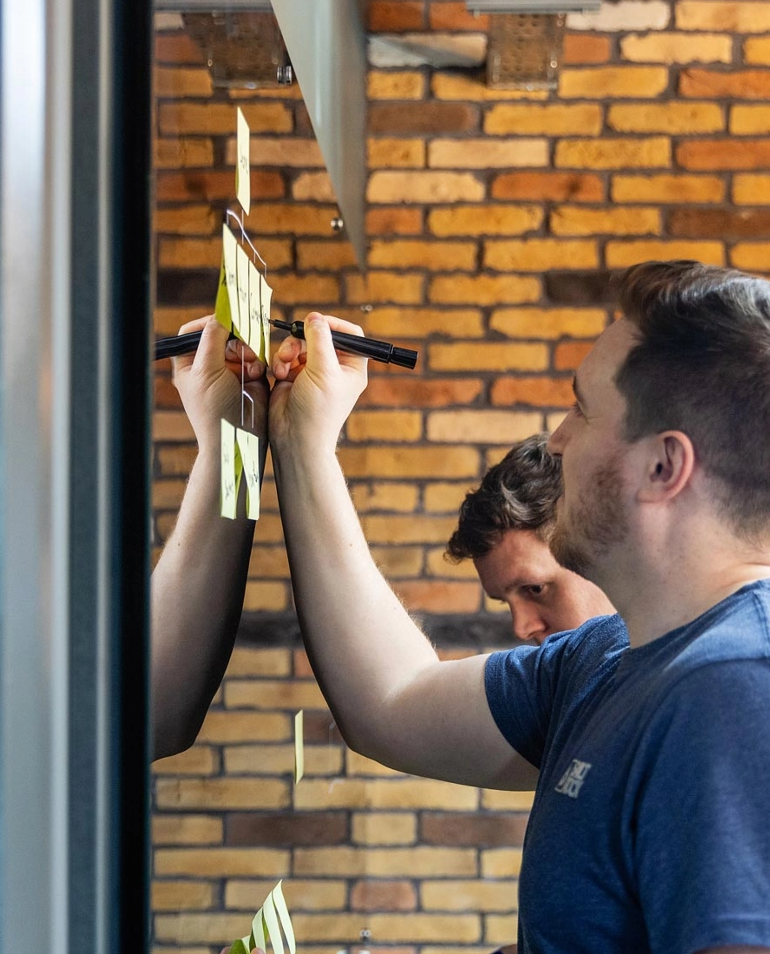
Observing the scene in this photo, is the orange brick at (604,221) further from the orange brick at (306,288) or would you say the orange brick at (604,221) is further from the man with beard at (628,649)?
the man with beard at (628,649)

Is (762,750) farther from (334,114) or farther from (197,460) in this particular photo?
(334,114)

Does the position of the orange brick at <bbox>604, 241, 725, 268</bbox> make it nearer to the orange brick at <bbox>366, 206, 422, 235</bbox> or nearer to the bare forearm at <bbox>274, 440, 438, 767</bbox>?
the orange brick at <bbox>366, 206, 422, 235</bbox>

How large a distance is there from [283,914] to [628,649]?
1.69ft

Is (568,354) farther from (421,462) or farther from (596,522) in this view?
(596,522)

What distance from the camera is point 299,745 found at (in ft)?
4.40

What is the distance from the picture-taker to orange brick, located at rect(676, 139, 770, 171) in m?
2.62

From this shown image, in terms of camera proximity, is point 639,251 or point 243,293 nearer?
point 243,293

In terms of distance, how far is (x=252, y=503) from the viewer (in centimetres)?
96

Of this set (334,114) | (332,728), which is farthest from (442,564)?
(334,114)

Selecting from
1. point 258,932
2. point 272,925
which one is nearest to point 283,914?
point 272,925

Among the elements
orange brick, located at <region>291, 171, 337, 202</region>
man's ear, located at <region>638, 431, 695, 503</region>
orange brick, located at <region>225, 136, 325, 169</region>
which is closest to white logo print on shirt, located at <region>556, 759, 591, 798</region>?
man's ear, located at <region>638, 431, 695, 503</region>

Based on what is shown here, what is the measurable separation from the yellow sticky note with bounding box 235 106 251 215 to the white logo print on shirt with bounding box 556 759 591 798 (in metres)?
0.57

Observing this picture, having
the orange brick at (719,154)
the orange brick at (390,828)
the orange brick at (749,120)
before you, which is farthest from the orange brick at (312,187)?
the orange brick at (390,828)

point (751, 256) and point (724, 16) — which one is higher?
point (724, 16)
